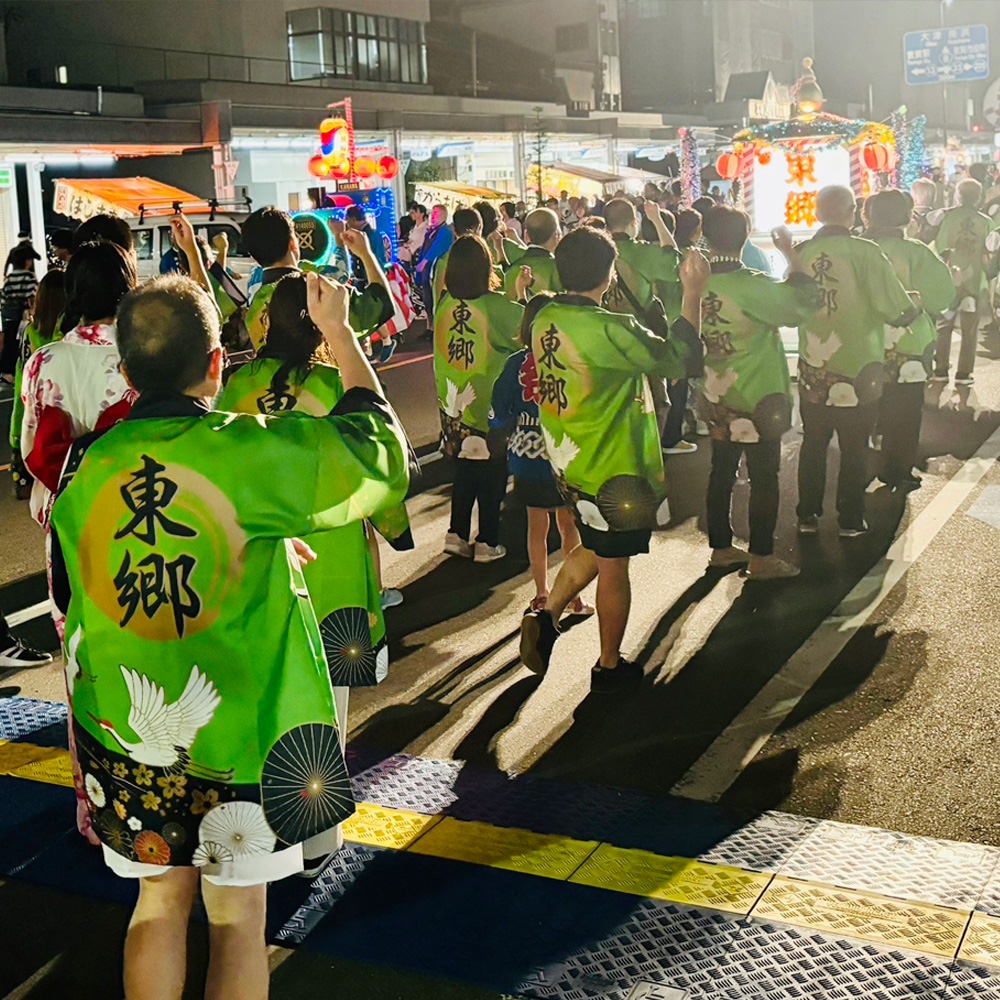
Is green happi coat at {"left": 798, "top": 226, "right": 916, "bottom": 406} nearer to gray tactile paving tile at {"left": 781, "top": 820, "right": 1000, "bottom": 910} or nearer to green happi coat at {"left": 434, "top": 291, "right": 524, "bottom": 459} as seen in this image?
green happi coat at {"left": 434, "top": 291, "right": 524, "bottom": 459}

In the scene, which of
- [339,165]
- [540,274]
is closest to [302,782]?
[540,274]

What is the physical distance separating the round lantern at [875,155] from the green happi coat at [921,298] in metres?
7.52

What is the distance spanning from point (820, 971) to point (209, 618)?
74.4 inches

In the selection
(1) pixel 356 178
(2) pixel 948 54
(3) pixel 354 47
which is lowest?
(1) pixel 356 178

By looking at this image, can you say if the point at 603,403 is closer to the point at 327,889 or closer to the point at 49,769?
the point at 327,889

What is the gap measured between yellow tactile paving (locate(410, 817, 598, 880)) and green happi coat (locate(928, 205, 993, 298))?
9.15 meters

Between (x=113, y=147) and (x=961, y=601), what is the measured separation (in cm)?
2012

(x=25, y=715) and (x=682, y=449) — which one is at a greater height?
(x=682, y=449)

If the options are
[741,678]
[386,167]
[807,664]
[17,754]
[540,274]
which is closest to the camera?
[17,754]

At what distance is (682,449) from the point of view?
10.6 metres

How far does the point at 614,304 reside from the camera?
7.38 metres

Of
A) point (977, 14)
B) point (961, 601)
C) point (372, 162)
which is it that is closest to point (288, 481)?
point (961, 601)

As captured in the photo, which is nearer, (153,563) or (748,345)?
(153,563)

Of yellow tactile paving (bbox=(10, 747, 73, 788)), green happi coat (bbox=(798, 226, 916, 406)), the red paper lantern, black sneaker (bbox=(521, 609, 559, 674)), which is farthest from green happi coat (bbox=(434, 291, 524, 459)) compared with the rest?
the red paper lantern
